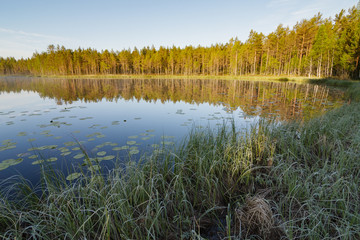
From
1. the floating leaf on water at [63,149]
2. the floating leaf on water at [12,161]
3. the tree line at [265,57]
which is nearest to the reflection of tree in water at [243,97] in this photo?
the floating leaf on water at [63,149]

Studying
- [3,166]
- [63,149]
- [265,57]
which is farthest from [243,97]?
[265,57]

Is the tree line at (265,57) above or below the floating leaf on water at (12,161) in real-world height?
above

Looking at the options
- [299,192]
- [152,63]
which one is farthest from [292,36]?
[299,192]

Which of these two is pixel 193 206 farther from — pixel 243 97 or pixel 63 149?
pixel 243 97

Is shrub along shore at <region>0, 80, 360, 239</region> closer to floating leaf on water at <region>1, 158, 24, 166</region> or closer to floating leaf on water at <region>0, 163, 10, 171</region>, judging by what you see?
floating leaf on water at <region>0, 163, 10, 171</region>

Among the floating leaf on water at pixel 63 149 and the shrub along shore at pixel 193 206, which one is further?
the floating leaf on water at pixel 63 149

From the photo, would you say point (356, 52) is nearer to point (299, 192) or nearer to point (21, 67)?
point (299, 192)

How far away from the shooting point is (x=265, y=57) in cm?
6072

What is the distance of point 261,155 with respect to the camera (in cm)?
400

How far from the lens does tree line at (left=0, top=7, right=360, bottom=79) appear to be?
32250mm

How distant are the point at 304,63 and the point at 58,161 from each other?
178 ft

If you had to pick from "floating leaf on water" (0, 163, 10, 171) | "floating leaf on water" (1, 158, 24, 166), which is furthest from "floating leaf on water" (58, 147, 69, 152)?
"floating leaf on water" (0, 163, 10, 171)

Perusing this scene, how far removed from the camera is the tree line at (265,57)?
106 feet

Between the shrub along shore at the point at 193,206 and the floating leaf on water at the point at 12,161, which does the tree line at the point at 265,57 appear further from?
the floating leaf on water at the point at 12,161
